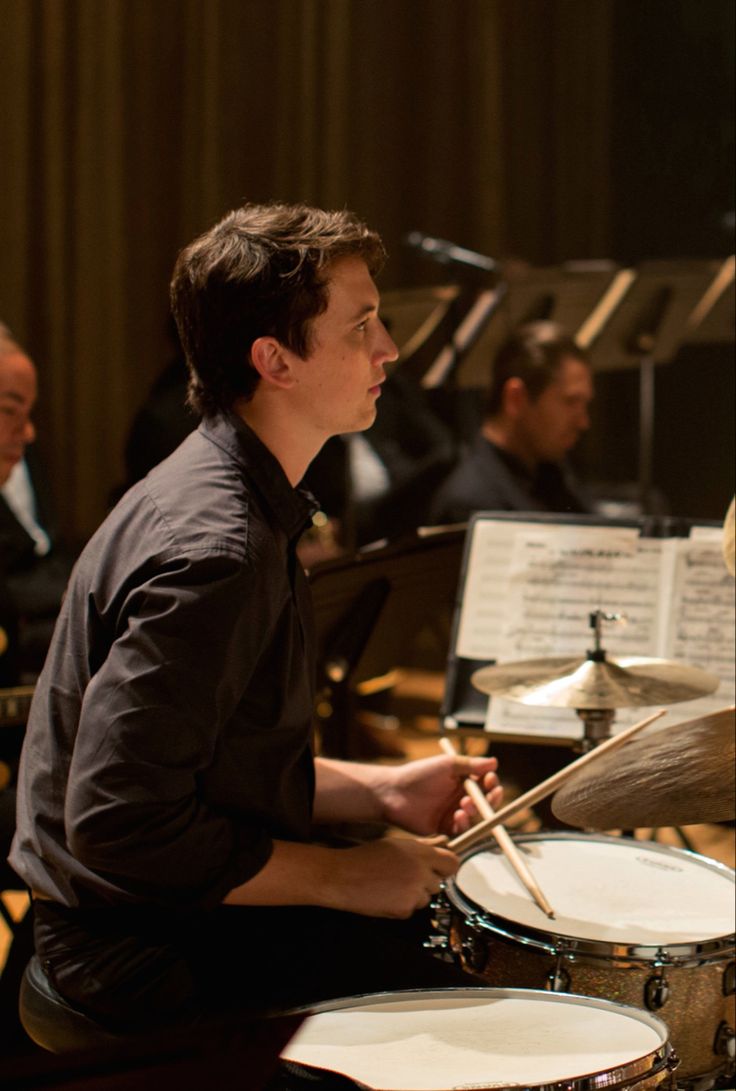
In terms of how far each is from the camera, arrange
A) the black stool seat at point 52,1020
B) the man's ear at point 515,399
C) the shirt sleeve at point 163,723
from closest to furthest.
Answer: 1. the shirt sleeve at point 163,723
2. the black stool seat at point 52,1020
3. the man's ear at point 515,399

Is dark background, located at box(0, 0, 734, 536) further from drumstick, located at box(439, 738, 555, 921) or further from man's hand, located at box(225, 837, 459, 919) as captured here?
man's hand, located at box(225, 837, 459, 919)

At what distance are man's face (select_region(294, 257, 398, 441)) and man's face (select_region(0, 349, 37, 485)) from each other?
159 cm

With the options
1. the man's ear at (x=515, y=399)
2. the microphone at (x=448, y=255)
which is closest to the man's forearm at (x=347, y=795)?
the man's ear at (x=515, y=399)

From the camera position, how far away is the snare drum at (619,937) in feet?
5.51

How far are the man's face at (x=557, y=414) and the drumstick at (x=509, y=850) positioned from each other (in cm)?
205

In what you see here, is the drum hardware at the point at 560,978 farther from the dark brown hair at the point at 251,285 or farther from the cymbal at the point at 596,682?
the dark brown hair at the point at 251,285

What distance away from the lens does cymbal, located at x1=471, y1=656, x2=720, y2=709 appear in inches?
82.0

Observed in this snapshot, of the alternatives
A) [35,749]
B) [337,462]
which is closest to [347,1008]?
[35,749]

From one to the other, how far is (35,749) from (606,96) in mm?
4679

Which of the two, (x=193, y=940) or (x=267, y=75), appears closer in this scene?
(x=193, y=940)

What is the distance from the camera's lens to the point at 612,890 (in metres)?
1.90

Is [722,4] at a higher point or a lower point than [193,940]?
higher

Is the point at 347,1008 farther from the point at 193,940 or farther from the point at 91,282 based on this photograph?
the point at 91,282

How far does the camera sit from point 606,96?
5.49 metres
